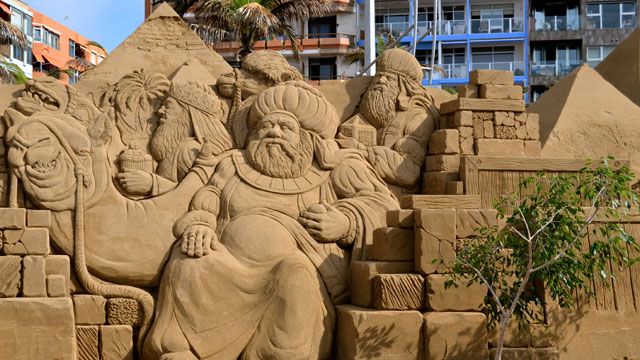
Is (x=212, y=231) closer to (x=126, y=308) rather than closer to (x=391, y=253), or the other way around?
(x=126, y=308)

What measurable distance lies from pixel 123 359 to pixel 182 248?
44.6 inches

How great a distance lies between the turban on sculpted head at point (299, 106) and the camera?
25.5 feet

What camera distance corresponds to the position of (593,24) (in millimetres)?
24891

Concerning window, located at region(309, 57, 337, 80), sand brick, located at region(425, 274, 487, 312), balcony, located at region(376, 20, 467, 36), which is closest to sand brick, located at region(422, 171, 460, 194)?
sand brick, located at region(425, 274, 487, 312)

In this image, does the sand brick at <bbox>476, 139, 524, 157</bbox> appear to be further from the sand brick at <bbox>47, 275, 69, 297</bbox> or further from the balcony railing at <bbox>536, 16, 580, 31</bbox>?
the balcony railing at <bbox>536, 16, 580, 31</bbox>

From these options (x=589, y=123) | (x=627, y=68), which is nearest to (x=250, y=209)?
(x=589, y=123)

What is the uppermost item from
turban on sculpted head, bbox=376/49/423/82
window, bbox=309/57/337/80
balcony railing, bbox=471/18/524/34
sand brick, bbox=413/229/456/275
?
balcony railing, bbox=471/18/524/34

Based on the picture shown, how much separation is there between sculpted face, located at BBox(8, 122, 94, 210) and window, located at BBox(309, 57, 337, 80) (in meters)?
16.9

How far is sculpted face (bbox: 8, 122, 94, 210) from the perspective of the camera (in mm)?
7238

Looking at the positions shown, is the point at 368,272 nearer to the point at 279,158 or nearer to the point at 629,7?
the point at 279,158

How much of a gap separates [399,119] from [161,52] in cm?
263

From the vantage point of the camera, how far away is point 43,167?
23.9ft

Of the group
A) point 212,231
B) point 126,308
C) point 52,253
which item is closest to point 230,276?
point 212,231

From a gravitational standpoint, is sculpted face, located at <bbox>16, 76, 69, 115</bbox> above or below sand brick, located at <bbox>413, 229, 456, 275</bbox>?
above
